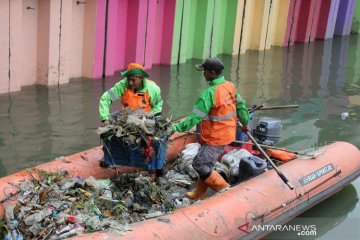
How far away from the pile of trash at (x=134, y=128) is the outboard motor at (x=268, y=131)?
1911 millimetres

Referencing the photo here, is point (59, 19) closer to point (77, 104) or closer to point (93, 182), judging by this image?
point (77, 104)

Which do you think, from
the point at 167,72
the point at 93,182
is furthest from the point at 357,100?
the point at 93,182

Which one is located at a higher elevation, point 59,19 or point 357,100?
point 59,19

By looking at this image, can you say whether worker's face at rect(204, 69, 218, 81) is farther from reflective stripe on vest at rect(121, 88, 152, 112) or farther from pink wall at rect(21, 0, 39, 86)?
pink wall at rect(21, 0, 39, 86)

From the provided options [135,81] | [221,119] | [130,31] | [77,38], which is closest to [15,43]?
[77,38]

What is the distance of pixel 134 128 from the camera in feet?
21.1

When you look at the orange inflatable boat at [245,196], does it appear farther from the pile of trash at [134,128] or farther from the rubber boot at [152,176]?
the pile of trash at [134,128]

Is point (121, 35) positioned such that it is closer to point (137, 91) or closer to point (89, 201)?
point (137, 91)

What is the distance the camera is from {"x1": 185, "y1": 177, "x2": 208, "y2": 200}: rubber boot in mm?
6812

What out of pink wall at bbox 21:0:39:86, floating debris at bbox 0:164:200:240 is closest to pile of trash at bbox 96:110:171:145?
floating debris at bbox 0:164:200:240

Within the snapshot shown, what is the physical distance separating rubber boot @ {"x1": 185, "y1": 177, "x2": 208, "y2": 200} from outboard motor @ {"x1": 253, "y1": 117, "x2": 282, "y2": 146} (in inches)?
61.7

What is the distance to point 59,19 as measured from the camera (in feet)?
39.1

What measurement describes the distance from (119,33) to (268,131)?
6686 millimetres

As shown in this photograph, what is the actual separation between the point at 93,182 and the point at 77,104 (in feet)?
16.3
